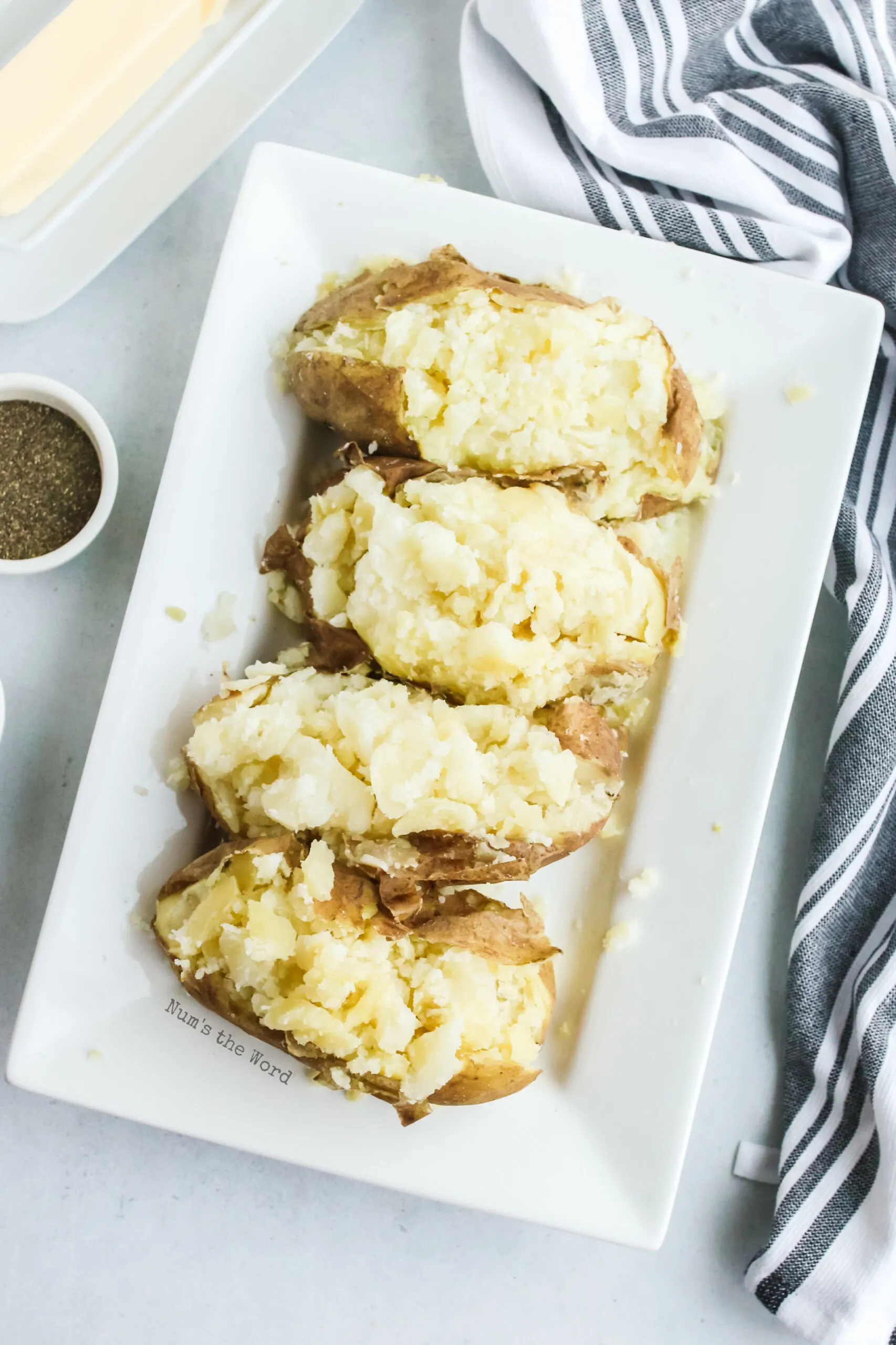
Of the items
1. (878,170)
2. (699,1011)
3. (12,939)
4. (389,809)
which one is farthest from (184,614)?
(878,170)

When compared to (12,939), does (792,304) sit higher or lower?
higher

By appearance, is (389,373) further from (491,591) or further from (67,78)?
(67,78)

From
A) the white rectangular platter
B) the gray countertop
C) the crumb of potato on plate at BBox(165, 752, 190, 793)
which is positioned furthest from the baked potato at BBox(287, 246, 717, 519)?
the crumb of potato on plate at BBox(165, 752, 190, 793)

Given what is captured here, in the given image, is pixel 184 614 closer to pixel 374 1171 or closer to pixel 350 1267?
pixel 374 1171

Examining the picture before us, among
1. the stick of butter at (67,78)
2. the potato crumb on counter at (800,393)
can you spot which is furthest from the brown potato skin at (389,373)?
the stick of butter at (67,78)

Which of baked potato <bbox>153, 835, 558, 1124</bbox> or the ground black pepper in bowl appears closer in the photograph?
baked potato <bbox>153, 835, 558, 1124</bbox>

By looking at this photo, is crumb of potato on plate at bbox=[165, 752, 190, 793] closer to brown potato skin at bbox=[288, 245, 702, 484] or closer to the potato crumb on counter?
brown potato skin at bbox=[288, 245, 702, 484]

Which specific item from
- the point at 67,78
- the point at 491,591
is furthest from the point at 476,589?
the point at 67,78
